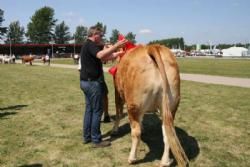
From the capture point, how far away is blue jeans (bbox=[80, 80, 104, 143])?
643cm

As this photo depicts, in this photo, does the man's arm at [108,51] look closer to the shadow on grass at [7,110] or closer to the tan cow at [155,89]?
the tan cow at [155,89]

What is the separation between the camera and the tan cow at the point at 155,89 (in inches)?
201

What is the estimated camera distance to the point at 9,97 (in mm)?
13266

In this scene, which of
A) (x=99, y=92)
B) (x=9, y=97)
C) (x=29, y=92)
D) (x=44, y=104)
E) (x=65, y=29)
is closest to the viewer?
(x=99, y=92)

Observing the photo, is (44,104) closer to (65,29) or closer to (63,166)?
(63,166)

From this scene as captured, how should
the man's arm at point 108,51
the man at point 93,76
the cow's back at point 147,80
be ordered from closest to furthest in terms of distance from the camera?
the cow's back at point 147,80 < the man's arm at point 108,51 < the man at point 93,76

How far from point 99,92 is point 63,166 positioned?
5.00ft

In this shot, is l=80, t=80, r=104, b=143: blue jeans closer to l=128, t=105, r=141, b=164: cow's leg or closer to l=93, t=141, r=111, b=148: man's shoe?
l=93, t=141, r=111, b=148: man's shoe

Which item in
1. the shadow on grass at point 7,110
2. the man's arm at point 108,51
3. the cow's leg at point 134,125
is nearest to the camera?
the cow's leg at point 134,125

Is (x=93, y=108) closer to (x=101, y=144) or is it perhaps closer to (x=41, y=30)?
(x=101, y=144)

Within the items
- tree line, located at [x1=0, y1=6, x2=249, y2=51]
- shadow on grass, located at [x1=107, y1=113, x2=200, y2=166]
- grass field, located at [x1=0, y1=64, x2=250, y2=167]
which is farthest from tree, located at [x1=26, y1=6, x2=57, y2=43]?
shadow on grass, located at [x1=107, y1=113, x2=200, y2=166]

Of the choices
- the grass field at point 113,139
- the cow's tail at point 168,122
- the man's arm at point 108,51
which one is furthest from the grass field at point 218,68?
the cow's tail at point 168,122

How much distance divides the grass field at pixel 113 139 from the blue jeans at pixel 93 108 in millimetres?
255

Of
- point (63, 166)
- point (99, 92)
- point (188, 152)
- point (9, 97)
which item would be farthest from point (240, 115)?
point (9, 97)
